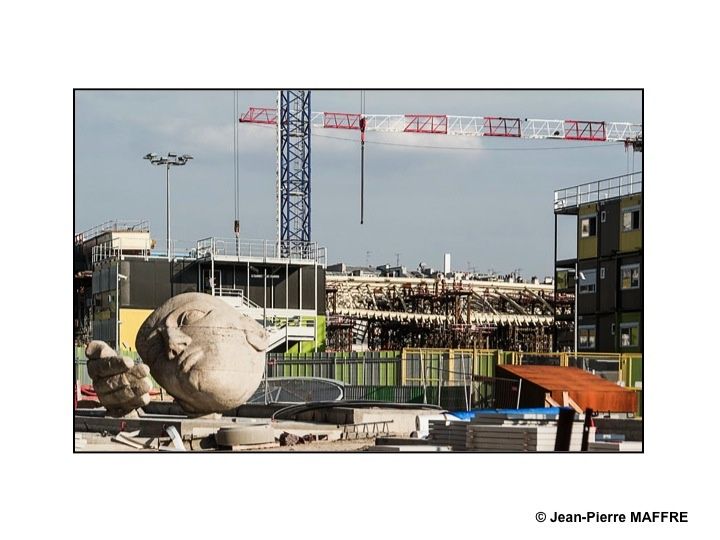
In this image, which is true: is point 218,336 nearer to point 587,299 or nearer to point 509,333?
point 587,299

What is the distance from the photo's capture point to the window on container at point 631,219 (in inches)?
2267

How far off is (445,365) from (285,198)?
47211 mm

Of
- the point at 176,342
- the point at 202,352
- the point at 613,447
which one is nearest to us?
the point at 613,447

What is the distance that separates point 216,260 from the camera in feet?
217

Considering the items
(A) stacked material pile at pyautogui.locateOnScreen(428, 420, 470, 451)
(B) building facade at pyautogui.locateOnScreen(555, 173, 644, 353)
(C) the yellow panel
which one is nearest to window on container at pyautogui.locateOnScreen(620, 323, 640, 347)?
(B) building facade at pyautogui.locateOnScreen(555, 173, 644, 353)

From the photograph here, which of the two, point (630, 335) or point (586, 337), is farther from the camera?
point (586, 337)

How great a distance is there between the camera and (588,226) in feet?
200

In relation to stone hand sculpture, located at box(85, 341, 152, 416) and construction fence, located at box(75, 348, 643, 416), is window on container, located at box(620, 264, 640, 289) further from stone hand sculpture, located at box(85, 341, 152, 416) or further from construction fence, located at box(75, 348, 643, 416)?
stone hand sculpture, located at box(85, 341, 152, 416)

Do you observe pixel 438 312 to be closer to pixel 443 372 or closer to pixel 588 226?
pixel 588 226

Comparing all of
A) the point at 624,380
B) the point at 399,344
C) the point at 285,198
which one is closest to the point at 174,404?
the point at 624,380

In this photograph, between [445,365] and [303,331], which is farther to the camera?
[303,331]

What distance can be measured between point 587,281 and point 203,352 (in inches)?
1244

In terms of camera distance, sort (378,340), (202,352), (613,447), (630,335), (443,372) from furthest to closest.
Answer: (378,340) < (630,335) < (443,372) < (202,352) < (613,447)

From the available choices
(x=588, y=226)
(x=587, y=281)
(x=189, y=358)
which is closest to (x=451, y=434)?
(x=189, y=358)
